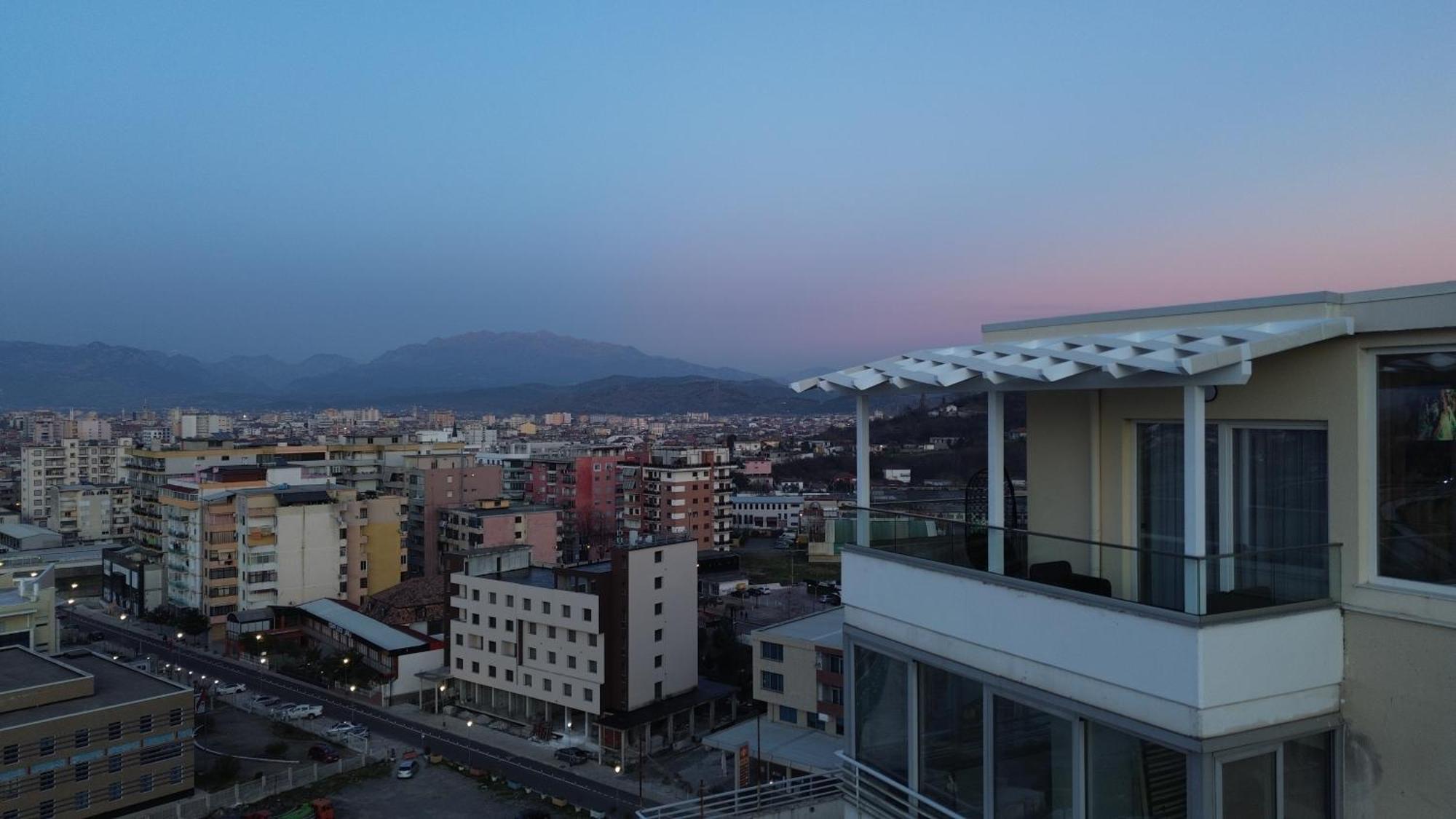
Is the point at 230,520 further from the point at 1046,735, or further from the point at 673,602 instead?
the point at 1046,735

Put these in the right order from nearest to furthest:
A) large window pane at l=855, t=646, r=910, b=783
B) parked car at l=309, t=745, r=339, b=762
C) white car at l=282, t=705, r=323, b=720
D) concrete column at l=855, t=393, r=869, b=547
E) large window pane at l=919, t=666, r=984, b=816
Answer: large window pane at l=919, t=666, r=984, b=816 < large window pane at l=855, t=646, r=910, b=783 < concrete column at l=855, t=393, r=869, b=547 < parked car at l=309, t=745, r=339, b=762 < white car at l=282, t=705, r=323, b=720

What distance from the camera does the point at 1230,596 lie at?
354 cm

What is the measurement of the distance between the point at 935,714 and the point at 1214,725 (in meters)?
1.54

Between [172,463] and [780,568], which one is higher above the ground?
[172,463]

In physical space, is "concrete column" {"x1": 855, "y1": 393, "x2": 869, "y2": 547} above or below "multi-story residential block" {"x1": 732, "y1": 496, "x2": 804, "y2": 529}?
above

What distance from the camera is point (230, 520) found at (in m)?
33.5

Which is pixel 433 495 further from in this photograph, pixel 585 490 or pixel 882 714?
pixel 882 714

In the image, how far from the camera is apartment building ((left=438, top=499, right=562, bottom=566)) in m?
37.9

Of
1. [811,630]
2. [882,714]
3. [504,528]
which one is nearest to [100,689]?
[811,630]

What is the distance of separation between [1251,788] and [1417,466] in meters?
1.36

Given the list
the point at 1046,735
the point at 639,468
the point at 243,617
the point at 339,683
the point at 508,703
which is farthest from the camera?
the point at 639,468

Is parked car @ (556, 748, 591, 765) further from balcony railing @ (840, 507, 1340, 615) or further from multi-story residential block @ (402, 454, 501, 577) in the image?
multi-story residential block @ (402, 454, 501, 577)

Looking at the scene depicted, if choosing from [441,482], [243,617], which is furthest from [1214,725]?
[441,482]

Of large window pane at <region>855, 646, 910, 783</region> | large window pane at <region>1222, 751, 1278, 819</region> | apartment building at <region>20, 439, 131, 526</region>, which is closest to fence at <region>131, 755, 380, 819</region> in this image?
large window pane at <region>855, 646, 910, 783</region>
